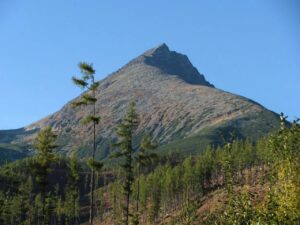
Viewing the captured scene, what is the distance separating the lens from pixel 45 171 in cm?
4662

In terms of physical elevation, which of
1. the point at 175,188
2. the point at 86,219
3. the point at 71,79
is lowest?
the point at 86,219

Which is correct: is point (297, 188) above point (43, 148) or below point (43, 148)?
below

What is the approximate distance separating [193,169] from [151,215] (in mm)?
22459

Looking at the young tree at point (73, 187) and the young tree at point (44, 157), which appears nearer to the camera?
the young tree at point (44, 157)

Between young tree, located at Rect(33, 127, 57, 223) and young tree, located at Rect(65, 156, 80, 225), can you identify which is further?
young tree, located at Rect(65, 156, 80, 225)

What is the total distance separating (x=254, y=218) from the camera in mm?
16828

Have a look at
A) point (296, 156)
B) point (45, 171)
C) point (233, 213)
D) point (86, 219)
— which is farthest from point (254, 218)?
point (86, 219)

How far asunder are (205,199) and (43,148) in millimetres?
92942

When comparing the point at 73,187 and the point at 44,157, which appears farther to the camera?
the point at 73,187

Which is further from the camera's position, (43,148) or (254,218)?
(43,148)

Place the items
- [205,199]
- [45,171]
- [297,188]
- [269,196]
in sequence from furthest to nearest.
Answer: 1. [205,199]
2. [45,171]
3. [269,196]
4. [297,188]

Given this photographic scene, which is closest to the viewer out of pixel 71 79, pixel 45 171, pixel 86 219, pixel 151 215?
pixel 71 79

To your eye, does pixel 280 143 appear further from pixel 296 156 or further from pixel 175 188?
pixel 175 188

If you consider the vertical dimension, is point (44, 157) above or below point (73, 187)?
above
